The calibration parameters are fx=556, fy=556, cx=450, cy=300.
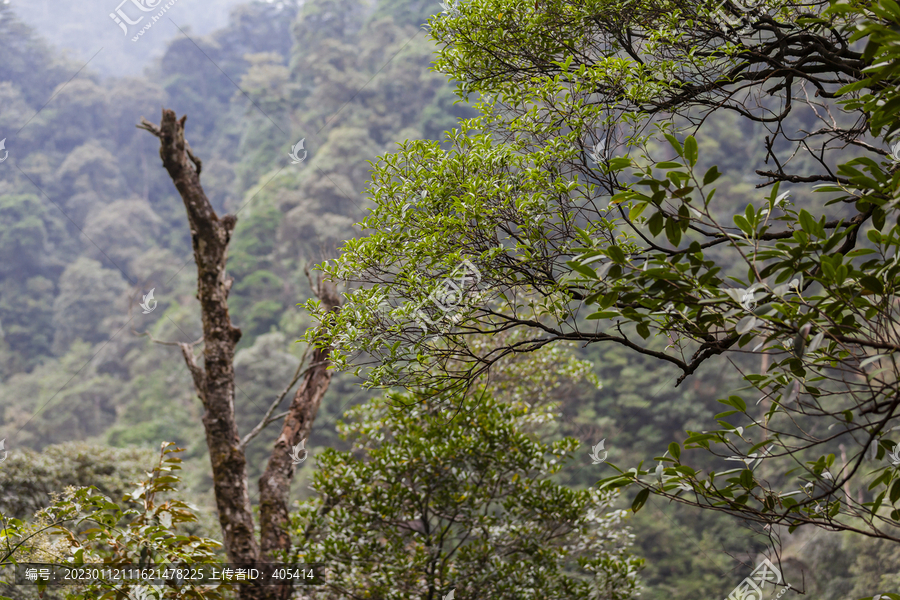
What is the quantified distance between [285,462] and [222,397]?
0.56m

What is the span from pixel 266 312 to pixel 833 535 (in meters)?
14.0

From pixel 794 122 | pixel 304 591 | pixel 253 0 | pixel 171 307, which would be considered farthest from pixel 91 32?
pixel 304 591

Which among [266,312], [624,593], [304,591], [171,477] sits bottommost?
[624,593]

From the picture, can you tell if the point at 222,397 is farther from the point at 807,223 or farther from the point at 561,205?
the point at 807,223

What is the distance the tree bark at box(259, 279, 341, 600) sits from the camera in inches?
122

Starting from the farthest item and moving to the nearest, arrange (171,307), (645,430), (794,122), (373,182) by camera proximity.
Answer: (171,307) → (794,122) → (645,430) → (373,182)

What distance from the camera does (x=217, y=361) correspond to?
3029mm

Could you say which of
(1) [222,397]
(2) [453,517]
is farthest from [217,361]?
(2) [453,517]

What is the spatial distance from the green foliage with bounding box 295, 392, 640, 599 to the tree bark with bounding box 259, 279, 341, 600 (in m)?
0.31

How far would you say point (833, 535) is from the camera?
27.9 ft

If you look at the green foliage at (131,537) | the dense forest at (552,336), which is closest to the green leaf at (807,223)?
the dense forest at (552,336)

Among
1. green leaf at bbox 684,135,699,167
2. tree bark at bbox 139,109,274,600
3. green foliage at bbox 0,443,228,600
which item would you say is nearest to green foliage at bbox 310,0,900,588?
green leaf at bbox 684,135,699,167

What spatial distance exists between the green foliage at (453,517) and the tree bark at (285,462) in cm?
31

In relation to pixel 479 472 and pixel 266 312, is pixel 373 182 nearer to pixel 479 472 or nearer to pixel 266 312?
pixel 479 472
